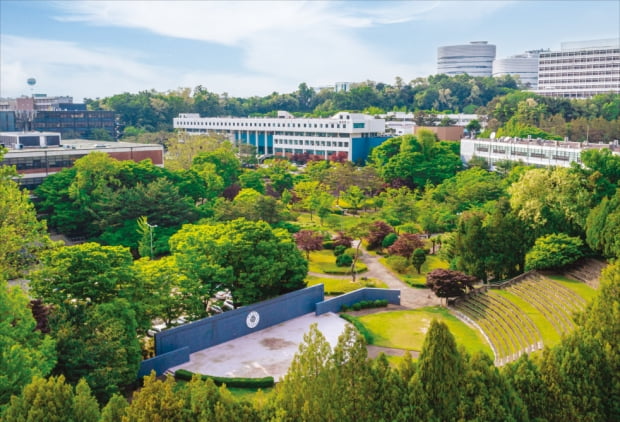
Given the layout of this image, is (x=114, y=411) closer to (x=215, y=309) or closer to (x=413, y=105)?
(x=215, y=309)

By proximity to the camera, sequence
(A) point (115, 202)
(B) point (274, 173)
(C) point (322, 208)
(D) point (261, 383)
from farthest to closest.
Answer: (B) point (274, 173) < (C) point (322, 208) < (A) point (115, 202) < (D) point (261, 383)

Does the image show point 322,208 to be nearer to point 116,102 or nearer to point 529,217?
point 529,217

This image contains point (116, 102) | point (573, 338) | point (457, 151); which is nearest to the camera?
point (573, 338)

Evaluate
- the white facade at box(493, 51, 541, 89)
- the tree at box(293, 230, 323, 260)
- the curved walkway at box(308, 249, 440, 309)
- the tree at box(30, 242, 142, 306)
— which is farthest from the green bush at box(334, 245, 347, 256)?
the white facade at box(493, 51, 541, 89)

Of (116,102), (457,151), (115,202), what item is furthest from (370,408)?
(116,102)

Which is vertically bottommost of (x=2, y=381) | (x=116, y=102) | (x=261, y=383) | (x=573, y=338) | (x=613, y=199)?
(x=261, y=383)

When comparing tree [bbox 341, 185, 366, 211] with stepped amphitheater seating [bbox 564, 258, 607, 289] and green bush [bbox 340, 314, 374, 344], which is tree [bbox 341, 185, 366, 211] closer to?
green bush [bbox 340, 314, 374, 344]

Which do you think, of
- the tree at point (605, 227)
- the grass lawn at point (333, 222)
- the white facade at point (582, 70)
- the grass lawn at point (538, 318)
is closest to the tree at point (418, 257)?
the grass lawn at point (538, 318)

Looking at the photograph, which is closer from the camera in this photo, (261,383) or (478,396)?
(478,396)

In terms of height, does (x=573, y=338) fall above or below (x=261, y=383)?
above
